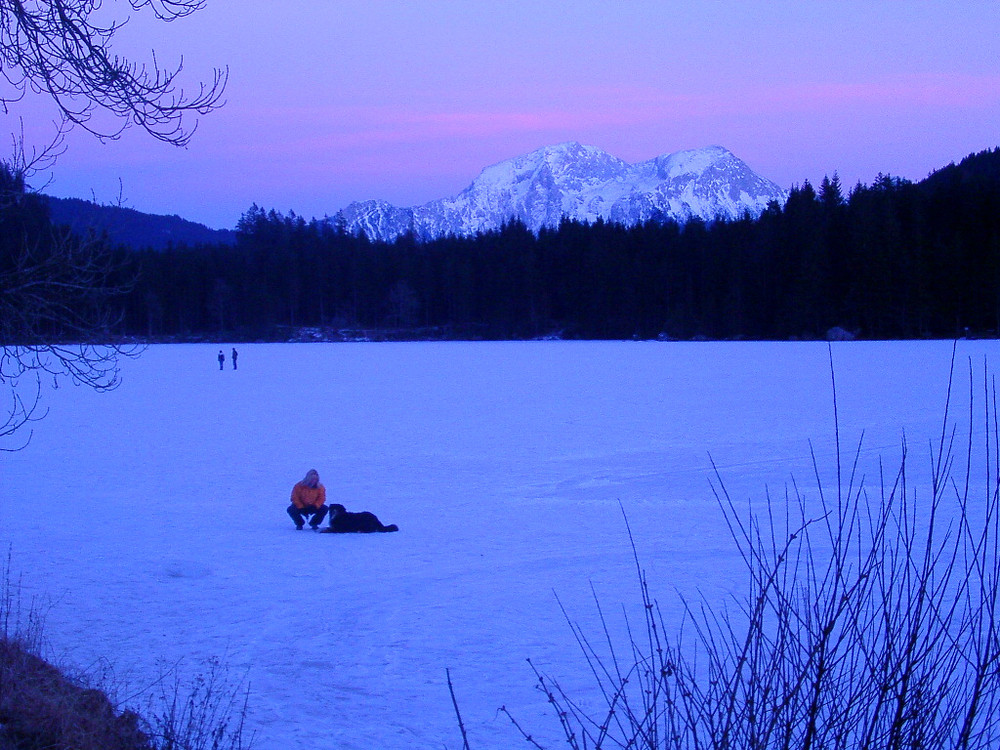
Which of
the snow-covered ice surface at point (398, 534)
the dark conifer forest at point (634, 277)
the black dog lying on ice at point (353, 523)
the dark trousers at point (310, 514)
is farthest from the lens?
the dark conifer forest at point (634, 277)

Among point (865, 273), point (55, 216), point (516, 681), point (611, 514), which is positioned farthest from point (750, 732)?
point (865, 273)

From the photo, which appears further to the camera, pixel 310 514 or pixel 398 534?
pixel 310 514

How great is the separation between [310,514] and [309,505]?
139 millimetres

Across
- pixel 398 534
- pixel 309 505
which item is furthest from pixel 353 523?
pixel 309 505

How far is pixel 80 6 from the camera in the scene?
17.8 ft

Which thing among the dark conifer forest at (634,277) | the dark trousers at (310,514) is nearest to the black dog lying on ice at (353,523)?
the dark trousers at (310,514)

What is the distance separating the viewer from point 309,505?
10.9m

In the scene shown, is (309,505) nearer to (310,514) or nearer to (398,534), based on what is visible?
(310,514)

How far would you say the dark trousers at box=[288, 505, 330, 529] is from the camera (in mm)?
10805

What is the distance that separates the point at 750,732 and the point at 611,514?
338 inches

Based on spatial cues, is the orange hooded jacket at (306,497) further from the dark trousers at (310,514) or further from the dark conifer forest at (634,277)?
the dark conifer forest at (634,277)

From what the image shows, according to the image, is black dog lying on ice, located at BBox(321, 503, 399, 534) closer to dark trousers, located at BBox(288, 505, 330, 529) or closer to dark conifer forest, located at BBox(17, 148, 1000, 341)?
dark trousers, located at BBox(288, 505, 330, 529)

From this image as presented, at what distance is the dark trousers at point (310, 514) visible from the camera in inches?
425

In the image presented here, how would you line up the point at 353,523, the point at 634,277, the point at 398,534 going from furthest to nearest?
the point at 634,277
the point at 353,523
the point at 398,534
